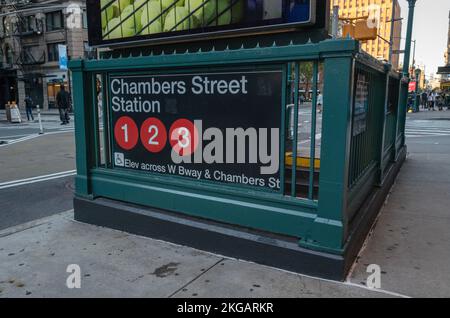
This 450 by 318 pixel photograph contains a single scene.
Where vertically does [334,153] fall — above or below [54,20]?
below

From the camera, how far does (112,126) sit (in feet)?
15.2

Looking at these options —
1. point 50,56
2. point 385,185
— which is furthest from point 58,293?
point 50,56

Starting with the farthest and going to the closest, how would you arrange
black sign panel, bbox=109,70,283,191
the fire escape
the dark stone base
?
the fire escape → black sign panel, bbox=109,70,283,191 → the dark stone base

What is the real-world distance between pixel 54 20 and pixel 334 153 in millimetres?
42358

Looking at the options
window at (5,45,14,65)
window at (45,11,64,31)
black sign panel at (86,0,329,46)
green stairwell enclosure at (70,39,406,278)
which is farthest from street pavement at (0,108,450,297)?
window at (5,45,14,65)

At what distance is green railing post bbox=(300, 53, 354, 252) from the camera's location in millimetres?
3018

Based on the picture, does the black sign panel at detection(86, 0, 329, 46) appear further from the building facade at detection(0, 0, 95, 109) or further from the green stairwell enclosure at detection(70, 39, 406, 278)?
the building facade at detection(0, 0, 95, 109)

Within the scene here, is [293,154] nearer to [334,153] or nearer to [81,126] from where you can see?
[334,153]

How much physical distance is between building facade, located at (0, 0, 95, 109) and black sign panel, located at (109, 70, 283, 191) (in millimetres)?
35589

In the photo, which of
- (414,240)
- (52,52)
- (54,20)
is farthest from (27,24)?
(414,240)

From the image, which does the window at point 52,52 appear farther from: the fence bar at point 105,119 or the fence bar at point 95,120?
the fence bar at point 105,119

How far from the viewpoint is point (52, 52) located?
3944cm

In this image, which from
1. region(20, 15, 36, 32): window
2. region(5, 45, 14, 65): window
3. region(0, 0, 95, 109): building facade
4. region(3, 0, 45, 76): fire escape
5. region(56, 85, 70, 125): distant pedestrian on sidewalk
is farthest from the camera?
region(5, 45, 14, 65): window

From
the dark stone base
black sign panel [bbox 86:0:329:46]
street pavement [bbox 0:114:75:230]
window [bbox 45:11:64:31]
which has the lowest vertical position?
street pavement [bbox 0:114:75:230]
